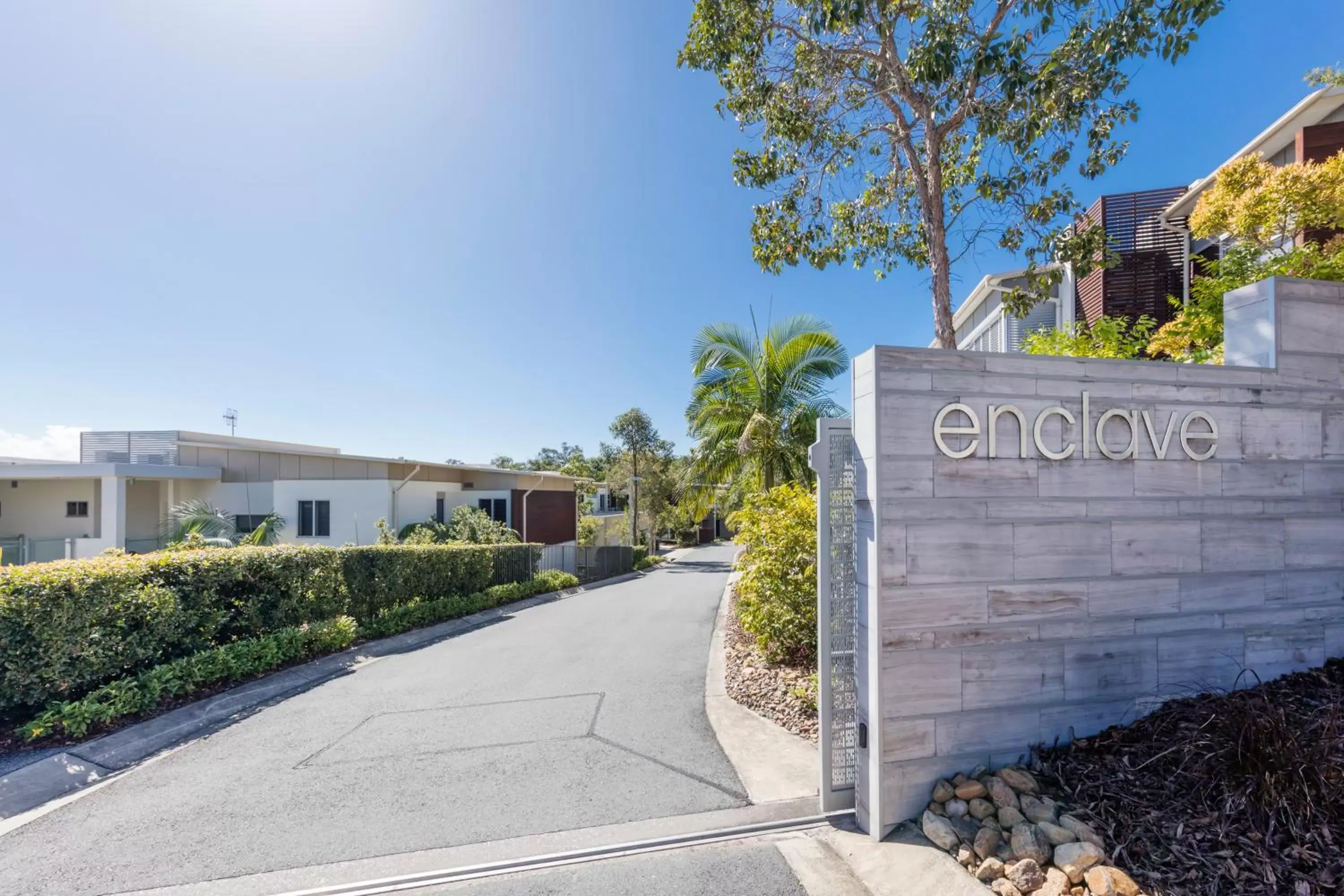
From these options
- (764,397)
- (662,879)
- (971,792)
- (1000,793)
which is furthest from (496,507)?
(1000,793)

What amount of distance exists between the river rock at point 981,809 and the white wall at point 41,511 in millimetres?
24325

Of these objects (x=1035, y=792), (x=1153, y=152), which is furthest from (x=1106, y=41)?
(x=1035, y=792)

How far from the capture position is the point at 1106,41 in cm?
478

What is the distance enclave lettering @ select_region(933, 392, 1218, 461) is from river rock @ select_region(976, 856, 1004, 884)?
2.14 metres

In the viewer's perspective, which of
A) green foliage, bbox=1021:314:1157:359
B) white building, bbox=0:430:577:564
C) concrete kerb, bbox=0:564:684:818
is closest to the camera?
concrete kerb, bbox=0:564:684:818

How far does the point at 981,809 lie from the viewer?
3068 mm

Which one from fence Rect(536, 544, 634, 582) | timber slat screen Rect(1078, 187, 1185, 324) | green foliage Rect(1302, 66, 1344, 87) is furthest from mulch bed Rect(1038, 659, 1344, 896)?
fence Rect(536, 544, 634, 582)

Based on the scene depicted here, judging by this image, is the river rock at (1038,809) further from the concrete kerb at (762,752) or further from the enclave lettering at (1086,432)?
the enclave lettering at (1086,432)

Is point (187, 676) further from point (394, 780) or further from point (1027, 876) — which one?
point (1027, 876)

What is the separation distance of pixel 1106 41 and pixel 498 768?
8.07m

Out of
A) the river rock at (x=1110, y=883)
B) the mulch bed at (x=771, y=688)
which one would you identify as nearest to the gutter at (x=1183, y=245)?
the mulch bed at (x=771, y=688)

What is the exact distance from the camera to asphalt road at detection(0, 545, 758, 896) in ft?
10.6

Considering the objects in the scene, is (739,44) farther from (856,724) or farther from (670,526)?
(670,526)

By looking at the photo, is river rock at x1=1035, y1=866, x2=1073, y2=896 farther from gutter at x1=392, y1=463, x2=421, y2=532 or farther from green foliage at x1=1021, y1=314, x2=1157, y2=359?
gutter at x1=392, y1=463, x2=421, y2=532
